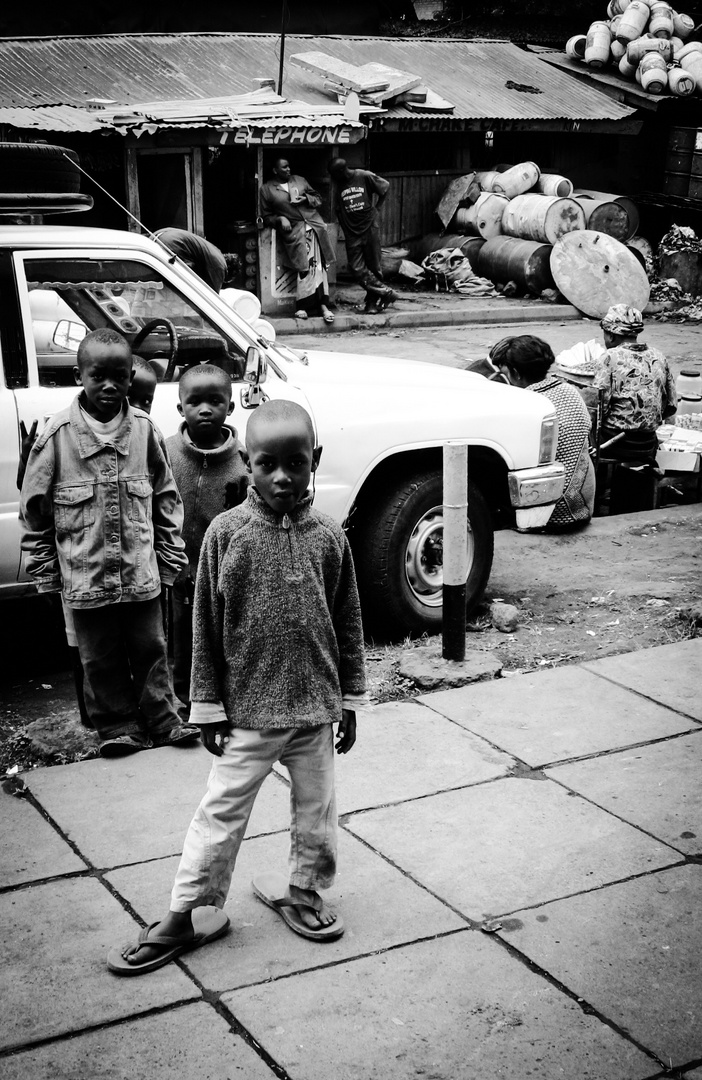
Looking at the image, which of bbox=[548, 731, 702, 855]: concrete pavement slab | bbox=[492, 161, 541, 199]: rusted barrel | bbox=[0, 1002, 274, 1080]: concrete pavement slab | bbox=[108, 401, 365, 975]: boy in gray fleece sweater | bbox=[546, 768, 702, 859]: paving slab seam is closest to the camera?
bbox=[0, 1002, 274, 1080]: concrete pavement slab

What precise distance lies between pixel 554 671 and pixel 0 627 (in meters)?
2.89

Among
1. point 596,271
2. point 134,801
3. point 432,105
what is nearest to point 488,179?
point 432,105

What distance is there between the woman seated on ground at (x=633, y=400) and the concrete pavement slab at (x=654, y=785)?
4189 mm

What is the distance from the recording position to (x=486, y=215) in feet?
65.1

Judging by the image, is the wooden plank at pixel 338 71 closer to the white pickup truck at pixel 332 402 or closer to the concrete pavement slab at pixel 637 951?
the white pickup truck at pixel 332 402

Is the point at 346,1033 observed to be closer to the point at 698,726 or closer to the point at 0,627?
the point at 698,726

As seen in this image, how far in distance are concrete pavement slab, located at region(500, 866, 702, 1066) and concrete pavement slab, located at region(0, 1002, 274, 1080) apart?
0.90 metres

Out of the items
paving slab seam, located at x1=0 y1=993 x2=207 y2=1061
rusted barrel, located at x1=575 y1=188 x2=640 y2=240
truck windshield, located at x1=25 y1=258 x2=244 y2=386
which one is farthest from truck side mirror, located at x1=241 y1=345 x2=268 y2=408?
rusted barrel, located at x1=575 y1=188 x2=640 y2=240

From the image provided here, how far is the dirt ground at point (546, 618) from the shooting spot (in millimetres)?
5133

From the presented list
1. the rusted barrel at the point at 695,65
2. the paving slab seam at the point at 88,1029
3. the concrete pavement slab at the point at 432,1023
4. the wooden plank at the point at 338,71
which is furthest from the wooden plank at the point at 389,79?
the paving slab seam at the point at 88,1029

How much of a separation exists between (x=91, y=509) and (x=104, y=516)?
53 millimetres

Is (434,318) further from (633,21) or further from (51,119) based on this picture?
(633,21)

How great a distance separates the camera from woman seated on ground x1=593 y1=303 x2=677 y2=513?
857 centimetres

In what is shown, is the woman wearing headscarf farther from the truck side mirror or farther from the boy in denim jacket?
the boy in denim jacket
